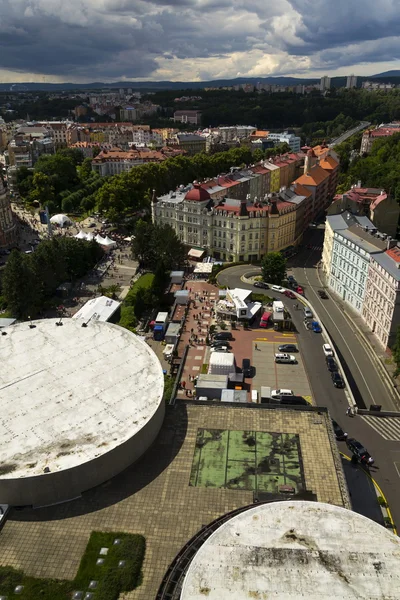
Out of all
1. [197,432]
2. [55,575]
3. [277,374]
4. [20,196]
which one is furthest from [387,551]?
[20,196]

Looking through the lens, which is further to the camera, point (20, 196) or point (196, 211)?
point (20, 196)

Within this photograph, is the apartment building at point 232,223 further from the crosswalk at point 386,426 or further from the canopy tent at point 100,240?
the crosswalk at point 386,426

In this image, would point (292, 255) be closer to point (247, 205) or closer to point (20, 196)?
point (247, 205)

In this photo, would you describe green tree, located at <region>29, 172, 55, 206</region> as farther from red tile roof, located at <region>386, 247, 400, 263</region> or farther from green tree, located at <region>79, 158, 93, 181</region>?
red tile roof, located at <region>386, 247, 400, 263</region>

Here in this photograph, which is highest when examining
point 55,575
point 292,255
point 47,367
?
point 47,367

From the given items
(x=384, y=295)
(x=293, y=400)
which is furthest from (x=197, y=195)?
(x=293, y=400)

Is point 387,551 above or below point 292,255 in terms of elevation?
above

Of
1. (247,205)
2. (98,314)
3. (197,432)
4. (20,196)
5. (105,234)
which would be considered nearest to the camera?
(197,432)

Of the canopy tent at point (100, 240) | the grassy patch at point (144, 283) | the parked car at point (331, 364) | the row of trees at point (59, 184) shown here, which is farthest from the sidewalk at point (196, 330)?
the row of trees at point (59, 184)
